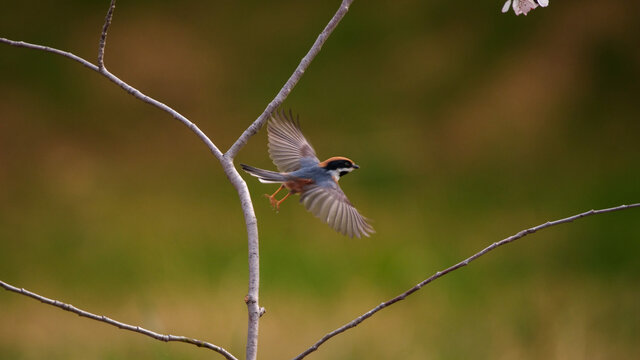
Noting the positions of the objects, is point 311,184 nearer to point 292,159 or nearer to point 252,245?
point 292,159

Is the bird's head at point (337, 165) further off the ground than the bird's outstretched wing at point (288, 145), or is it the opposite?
the bird's outstretched wing at point (288, 145)

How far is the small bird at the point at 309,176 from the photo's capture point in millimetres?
917

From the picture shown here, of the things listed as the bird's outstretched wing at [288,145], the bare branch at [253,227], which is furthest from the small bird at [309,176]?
the bare branch at [253,227]

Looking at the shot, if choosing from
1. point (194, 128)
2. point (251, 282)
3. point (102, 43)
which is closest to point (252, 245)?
point (251, 282)

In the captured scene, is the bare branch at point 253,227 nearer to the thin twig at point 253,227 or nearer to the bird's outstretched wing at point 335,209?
the thin twig at point 253,227

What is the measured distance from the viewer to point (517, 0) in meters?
0.87

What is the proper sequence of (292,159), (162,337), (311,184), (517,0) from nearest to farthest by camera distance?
1. (162,337)
2. (517,0)
3. (311,184)
4. (292,159)

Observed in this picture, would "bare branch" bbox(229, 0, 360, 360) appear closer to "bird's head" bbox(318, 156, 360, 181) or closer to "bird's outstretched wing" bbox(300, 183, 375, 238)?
"bird's outstretched wing" bbox(300, 183, 375, 238)

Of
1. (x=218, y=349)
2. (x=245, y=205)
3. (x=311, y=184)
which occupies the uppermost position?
(x=311, y=184)

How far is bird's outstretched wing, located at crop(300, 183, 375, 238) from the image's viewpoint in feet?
2.89

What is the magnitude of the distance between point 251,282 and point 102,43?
0.33 meters

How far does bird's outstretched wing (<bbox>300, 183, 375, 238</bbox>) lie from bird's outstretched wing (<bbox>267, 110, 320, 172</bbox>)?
13 centimetres

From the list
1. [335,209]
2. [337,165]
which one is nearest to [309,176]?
[337,165]

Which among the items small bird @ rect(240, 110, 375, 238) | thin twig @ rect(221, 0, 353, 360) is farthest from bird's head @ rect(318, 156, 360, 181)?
thin twig @ rect(221, 0, 353, 360)
